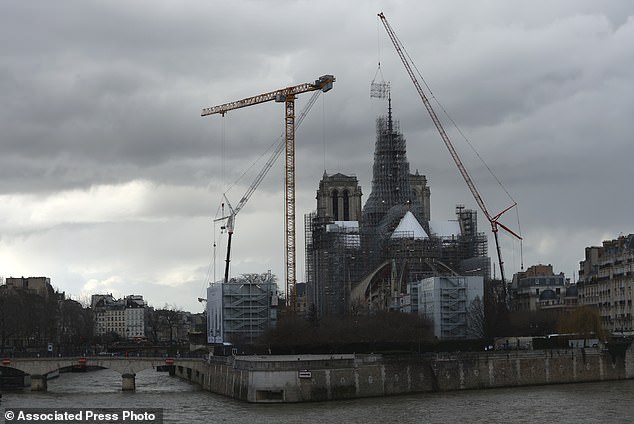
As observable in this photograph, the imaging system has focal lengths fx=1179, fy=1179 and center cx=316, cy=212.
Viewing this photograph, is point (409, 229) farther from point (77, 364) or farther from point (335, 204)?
point (77, 364)

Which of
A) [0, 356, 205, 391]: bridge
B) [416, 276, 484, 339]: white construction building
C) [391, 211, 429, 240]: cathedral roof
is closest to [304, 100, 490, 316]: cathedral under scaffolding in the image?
[391, 211, 429, 240]: cathedral roof

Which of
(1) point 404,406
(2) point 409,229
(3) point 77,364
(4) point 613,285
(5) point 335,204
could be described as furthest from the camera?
(5) point 335,204

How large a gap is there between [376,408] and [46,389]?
32.1m

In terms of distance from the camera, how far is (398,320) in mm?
106312

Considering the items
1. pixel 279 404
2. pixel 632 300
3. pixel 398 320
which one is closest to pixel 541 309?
pixel 632 300

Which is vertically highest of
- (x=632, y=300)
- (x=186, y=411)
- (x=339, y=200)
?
(x=339, y=200)

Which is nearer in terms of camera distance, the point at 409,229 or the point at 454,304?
the point at 454,304

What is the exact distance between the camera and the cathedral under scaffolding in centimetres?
13850

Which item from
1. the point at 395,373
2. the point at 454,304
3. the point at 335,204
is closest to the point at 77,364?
the point at 395,373

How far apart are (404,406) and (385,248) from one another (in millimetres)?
75686

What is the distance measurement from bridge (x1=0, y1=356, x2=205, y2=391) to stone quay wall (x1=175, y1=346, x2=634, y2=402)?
16.2ft

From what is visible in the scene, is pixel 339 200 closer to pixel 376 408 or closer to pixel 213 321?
pixel 213 321

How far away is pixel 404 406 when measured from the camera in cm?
6781

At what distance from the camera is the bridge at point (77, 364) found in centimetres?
8831
